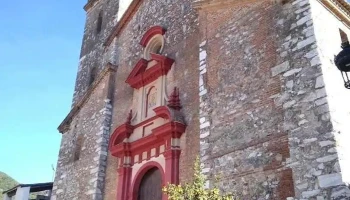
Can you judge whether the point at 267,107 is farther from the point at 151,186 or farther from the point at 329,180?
the point at 151,186

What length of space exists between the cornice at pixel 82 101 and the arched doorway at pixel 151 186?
433cm

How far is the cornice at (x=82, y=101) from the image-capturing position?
12758 mm

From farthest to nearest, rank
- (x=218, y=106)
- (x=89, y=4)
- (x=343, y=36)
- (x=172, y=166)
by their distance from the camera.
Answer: (x=89, y=4) < (x=172, y=166) < (x=218, y=106) < (x=343, y=36)

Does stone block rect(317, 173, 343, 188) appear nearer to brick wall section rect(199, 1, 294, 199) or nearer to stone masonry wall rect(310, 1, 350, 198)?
stone masonry wall rect(310, 1, 350, 198)

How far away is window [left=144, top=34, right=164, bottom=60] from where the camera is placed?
11484 millimetres

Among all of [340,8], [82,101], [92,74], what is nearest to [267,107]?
[340,8]

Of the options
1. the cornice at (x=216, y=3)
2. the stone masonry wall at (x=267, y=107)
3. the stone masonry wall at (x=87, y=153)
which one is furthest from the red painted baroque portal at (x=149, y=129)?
the cornice at (x=216, y=3)

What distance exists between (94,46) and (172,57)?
5870 millimetres

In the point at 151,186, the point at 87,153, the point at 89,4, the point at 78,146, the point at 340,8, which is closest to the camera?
the point at 340,8

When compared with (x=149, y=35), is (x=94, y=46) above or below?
above

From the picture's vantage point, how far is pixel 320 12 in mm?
7203

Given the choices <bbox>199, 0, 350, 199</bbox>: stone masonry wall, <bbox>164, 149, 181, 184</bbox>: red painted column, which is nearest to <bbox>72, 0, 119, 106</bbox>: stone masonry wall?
<bbox>164, 149, 181, 184</bbox>: red painted column

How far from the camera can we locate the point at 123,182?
10062 millimetres

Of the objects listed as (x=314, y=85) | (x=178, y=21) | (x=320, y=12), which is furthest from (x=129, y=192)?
(x=320, y=12)
